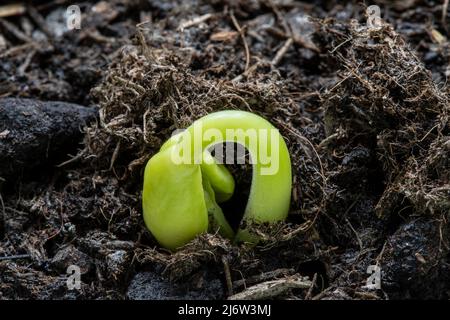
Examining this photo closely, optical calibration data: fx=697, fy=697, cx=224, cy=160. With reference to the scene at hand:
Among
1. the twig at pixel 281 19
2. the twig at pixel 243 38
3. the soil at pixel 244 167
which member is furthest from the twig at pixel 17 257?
the twig at pixel 281 19

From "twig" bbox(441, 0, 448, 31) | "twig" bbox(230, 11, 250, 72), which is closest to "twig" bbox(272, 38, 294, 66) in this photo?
"twig" bbox(230, 11, 250, 72)

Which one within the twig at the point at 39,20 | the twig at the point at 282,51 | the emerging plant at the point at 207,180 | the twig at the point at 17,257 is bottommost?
the twig at the point at 17,257

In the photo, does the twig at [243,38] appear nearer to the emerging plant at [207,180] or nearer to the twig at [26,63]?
the emerging plant at [207,180]

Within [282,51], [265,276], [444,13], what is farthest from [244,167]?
[444,13]

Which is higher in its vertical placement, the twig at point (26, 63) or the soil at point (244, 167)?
the twig at point (26, 63)

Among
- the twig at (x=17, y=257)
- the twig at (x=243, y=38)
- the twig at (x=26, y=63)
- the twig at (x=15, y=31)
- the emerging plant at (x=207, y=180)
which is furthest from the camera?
the twig at (x=15, y=31)

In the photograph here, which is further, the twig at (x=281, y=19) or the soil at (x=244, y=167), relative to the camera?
the twig at (x=281, y=19)
